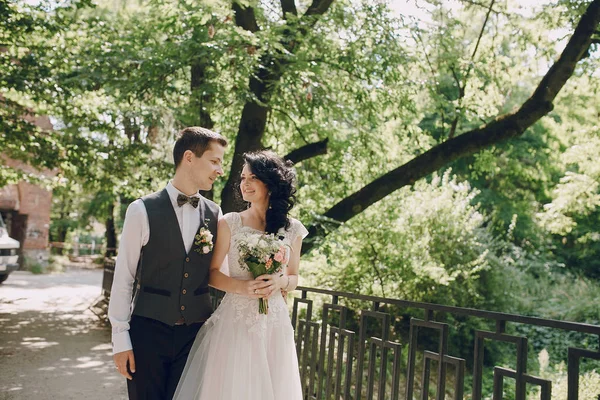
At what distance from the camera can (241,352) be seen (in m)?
3.52

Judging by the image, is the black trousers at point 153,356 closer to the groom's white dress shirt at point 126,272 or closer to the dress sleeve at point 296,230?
the groom's white dress shirt at point 126,272

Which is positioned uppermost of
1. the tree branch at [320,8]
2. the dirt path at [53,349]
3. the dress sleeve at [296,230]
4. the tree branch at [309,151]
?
the tree branch at [320,8]

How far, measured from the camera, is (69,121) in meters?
11.9

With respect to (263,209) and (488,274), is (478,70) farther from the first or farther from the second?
(263,209)

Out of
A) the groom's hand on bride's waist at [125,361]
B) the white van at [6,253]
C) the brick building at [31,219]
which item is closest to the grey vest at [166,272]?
the groom's hand on bride's waist at [125,361]

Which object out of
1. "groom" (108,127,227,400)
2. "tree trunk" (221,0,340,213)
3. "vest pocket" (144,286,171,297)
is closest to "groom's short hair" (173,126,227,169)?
"groom" (108,127,227,400)

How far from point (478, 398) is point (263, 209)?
1.64 meters

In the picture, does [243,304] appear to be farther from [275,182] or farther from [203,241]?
[275,182]

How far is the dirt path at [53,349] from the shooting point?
665 centimetres

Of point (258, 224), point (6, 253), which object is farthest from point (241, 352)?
point (6, 253)

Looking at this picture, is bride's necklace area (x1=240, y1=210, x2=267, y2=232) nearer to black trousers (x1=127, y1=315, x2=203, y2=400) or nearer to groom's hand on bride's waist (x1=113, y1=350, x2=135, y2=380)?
black trousers (x1=127, y1=315, x2=203, y2=400)

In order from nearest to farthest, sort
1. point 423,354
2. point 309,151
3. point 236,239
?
point 236,239, point 423,354, point 309,151

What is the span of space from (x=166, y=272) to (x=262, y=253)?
0.53 meters

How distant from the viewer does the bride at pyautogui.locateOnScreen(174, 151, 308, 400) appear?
3434mm
